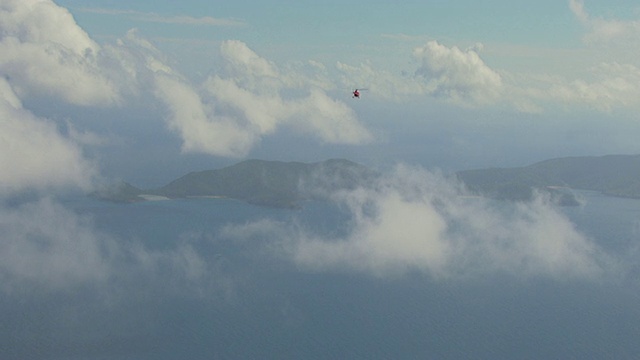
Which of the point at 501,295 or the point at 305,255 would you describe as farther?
the point at 305,255

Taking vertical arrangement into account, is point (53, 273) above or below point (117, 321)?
above

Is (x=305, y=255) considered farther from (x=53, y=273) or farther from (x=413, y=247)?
(x=53, y=273)

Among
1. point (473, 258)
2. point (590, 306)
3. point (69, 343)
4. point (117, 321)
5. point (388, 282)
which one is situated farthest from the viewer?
point (473, 258)

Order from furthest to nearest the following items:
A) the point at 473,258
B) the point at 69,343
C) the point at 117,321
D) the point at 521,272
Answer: the point at 473,258 → the point at 521,272 → the point at 117,321 → the point at 69,343

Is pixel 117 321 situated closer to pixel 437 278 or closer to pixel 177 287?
pixel 177 287

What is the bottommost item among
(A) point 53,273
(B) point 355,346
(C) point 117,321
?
(B) point 355,346

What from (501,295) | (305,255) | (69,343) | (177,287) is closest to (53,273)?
(177,287)
